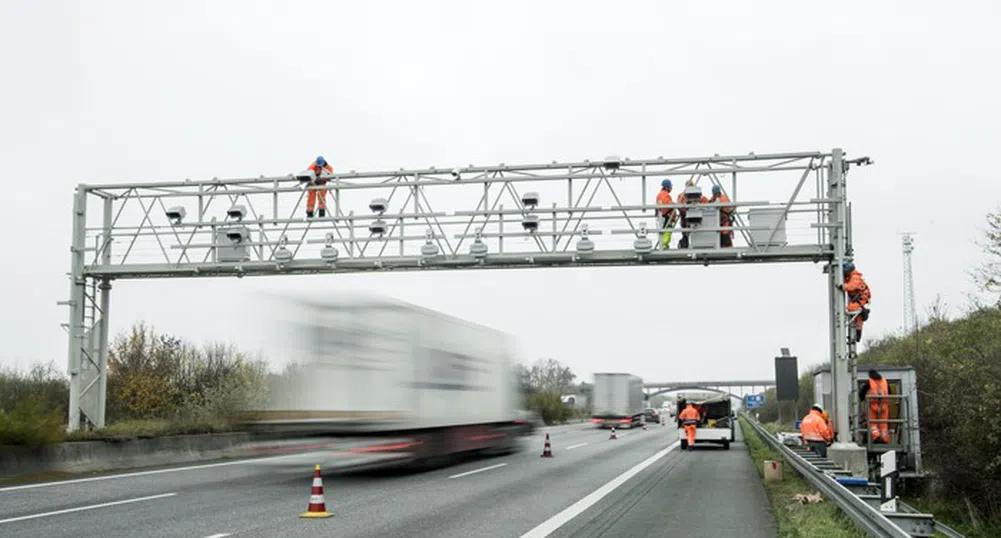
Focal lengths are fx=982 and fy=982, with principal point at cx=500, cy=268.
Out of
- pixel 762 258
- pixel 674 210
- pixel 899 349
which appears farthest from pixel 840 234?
pixel 899 349

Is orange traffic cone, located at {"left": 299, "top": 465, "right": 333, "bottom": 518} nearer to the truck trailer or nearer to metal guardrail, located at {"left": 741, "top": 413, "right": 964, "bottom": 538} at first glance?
the truck trailer

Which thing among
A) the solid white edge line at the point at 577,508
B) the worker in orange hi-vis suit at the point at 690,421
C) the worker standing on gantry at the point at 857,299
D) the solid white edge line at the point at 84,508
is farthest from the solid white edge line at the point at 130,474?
the worker in orange hi-vis suit at the point at 690,421

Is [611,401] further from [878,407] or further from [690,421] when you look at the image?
[878,407]

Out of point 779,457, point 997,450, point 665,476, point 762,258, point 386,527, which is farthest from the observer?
point 779,457

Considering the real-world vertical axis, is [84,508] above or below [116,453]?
below

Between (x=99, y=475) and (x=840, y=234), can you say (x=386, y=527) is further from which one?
(x=840, y=234)

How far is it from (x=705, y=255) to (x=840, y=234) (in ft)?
10.5

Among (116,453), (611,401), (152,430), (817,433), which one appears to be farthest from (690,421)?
(611,401)

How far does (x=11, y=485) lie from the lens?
54.2 feet

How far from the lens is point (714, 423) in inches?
1369

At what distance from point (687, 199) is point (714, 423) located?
13280 mm

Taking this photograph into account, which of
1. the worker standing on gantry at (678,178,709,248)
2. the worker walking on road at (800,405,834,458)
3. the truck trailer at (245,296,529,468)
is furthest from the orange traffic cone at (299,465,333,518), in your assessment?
the worker standing on gantry at (678,178,709,248)

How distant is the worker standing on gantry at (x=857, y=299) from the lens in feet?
65.5

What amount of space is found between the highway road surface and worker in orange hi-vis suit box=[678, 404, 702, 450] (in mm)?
12139
